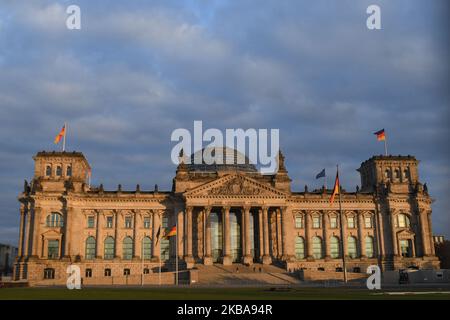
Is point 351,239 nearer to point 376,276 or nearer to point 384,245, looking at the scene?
point 384,245

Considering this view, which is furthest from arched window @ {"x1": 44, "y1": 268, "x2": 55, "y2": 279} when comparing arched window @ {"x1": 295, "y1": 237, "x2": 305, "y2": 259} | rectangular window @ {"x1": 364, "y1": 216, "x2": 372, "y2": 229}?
rectangular window @ {"x1": 364, "y1": 216, "x2": 372, "y2": 229}

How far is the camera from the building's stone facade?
9331 cm

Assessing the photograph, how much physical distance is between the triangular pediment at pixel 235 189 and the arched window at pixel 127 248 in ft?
51.1

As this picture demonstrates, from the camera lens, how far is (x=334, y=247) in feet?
331

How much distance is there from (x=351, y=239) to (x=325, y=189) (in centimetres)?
1171

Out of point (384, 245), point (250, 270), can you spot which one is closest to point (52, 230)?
point (250, 270)

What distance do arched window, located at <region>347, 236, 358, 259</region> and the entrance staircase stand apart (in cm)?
1922

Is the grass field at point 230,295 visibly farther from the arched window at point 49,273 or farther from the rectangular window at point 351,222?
the rectangular window at point 351,222

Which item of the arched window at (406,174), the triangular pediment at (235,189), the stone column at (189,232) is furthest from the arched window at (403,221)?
the stone column at (189,232)

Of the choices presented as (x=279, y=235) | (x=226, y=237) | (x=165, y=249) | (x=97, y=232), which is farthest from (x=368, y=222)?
(x=97, y=232)

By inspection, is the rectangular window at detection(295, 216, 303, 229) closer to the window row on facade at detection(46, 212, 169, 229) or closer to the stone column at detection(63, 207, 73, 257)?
the window row on facade at detection(46, 212, 169, 229)

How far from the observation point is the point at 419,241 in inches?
3979

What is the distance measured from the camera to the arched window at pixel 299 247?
99.6m

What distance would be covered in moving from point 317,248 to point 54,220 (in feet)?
174
